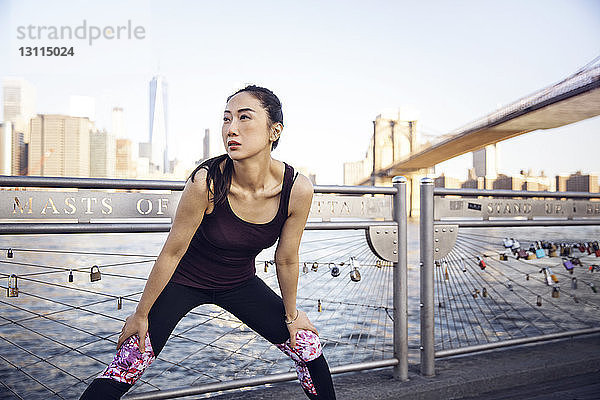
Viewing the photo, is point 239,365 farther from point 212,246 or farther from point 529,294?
point 529,294

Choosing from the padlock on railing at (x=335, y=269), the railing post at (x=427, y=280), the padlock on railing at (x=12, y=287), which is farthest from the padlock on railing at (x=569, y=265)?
the padlock on railing at (x=12, y=287)

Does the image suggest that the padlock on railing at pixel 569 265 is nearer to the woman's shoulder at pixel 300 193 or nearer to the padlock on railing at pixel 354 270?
the padlock on railing at pixel 354 270

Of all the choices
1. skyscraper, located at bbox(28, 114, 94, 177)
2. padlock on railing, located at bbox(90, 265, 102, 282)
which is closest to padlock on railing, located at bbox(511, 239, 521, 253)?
padlock on railing, located at bbox(90, 265, 102, 282)

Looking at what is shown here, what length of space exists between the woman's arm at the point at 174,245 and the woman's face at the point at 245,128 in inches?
4.4

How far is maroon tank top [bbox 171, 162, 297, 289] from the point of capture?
4.91ft

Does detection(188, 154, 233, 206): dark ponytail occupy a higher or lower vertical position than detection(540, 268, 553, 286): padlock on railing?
higher

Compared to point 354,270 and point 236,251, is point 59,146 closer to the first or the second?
point 354,270

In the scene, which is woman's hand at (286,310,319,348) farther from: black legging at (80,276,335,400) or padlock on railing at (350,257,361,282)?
padlock on railing at (350,257,361,282)

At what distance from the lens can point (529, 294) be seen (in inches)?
255

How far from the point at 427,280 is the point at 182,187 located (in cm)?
123

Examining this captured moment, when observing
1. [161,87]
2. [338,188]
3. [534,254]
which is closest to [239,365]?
[338,188]

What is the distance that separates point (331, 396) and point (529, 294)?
5.60 m

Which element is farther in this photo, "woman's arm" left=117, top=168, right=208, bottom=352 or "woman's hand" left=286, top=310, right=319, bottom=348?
"woman's hand" left=286, top=310, right=319, bottom=348

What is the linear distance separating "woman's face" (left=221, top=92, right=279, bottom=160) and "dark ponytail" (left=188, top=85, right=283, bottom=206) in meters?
0.02
